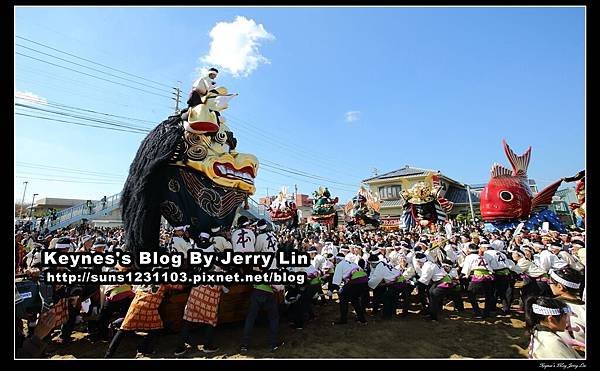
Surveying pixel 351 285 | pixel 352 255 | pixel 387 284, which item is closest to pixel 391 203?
pixel 352 255

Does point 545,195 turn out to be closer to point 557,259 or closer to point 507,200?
point 507,200

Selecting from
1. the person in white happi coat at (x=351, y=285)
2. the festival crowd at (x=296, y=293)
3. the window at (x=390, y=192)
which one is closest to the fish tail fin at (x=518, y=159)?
the festival crowd at (x=296, y=293)

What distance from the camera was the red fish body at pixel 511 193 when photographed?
A: 13.8 m

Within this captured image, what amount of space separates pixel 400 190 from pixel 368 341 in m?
27.8

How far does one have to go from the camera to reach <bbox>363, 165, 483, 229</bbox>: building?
29312 millimetres

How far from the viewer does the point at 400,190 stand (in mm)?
31469

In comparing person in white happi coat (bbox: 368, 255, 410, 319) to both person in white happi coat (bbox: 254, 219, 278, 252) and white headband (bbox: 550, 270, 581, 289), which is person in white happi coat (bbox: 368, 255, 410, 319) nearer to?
person in white happi coat (bbox: 254, 219, 278, 252)

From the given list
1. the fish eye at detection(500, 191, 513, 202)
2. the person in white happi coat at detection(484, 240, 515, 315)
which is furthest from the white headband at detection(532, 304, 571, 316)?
the fish eye at detection(500, 191, 513, 202)

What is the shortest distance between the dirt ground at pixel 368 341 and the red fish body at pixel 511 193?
30.1 feet

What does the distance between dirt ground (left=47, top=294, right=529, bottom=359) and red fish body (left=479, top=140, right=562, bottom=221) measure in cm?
918

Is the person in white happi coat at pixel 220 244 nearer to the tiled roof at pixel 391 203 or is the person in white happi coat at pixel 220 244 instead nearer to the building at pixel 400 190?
the building at pixel 400 190
